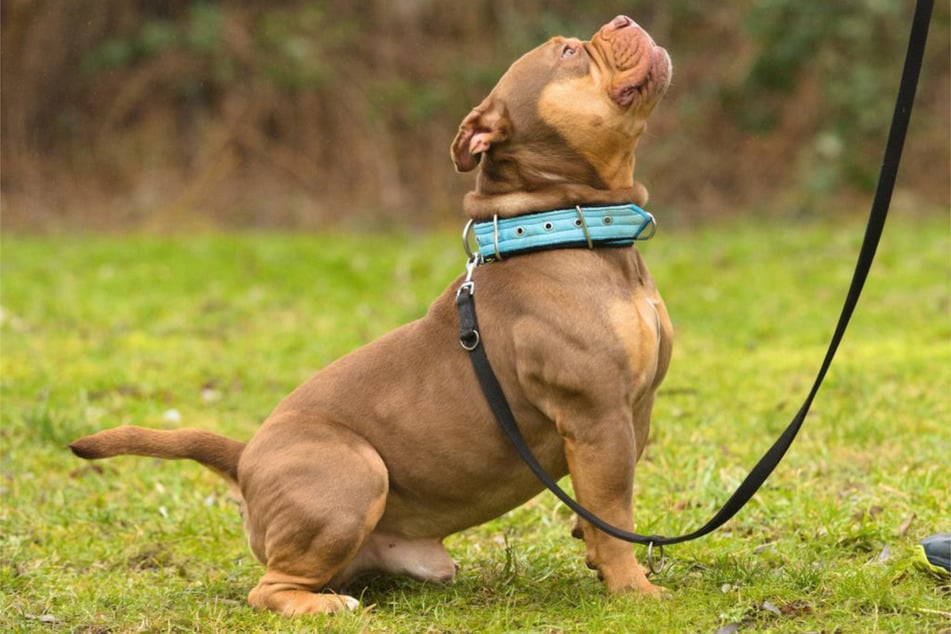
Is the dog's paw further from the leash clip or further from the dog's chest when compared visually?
the dog's chest

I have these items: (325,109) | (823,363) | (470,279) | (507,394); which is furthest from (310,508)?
(325,109)

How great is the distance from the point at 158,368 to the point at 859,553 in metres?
4.93

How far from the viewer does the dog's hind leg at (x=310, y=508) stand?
3.76 m

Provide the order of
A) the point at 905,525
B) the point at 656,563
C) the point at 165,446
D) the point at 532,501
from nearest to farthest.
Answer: the point at 165,446 → the point at 656,563 → the point at 905,525 → the point at 532,501

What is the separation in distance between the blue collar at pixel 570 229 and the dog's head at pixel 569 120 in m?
0.06

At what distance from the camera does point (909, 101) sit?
330cm

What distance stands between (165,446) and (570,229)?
1397 mm

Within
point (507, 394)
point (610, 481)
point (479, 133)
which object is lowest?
point (610, 481)

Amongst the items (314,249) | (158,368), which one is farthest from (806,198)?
(158,368)

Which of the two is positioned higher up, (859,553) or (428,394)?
(428,394)

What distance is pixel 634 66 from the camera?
386cm

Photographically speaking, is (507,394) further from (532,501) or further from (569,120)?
(532,501)

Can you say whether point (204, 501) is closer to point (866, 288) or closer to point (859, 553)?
point (859, 553)

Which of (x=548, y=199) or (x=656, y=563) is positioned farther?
(x=656, y=563)
